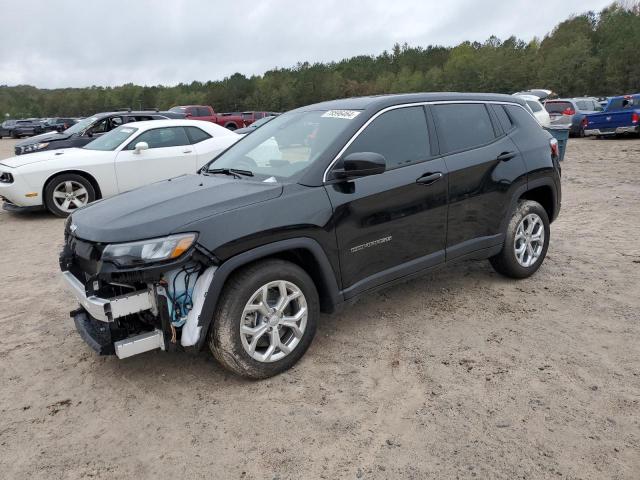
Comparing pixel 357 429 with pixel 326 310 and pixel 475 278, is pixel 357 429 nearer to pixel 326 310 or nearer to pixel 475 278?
pixel 326 310

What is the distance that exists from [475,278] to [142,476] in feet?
11.9

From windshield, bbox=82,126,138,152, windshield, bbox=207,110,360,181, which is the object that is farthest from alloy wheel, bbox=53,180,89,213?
windshield, bbox=207,110,360,181

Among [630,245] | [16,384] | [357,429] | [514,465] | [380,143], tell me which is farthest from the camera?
[630,245]

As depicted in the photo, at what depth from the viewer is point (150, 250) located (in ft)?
9.59

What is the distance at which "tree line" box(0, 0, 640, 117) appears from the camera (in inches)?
1996

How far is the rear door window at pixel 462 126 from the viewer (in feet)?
13.8

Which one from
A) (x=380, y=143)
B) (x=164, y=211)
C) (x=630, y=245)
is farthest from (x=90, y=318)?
(x=630, y=245)

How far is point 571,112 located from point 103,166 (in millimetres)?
18761

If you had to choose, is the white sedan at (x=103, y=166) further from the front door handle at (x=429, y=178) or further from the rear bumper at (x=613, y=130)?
the rear bumper at (x=613, y=130)

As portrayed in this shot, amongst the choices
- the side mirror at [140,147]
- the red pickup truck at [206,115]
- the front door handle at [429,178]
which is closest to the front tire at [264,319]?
the front door handle at [429,178]

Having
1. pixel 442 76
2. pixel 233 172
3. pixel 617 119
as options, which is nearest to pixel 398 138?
pixel 233 172

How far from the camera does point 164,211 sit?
3.15 meters

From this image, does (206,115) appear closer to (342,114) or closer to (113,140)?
(113,140)

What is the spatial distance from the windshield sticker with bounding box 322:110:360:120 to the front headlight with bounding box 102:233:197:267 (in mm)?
1584
